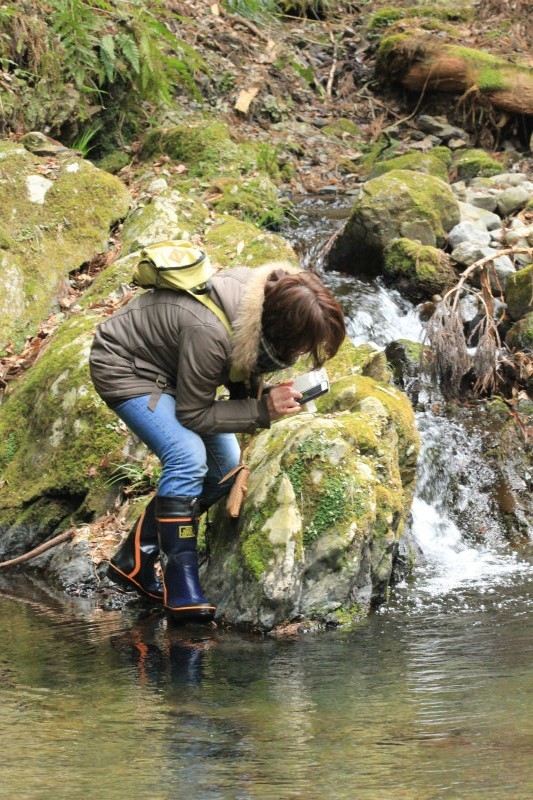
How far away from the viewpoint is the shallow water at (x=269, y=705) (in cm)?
248

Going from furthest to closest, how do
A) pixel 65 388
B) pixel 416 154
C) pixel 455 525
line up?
pixel 416 154 → pixel 455 525 → pixel 65 388

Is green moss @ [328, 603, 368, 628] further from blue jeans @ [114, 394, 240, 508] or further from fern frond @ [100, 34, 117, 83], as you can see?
fern frond @ [100, 34, 117, 83]

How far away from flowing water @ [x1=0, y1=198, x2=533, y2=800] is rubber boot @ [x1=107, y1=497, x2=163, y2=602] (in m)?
0.18

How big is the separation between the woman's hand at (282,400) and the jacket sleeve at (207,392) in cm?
3

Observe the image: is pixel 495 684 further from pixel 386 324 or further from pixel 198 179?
pixel 198 179

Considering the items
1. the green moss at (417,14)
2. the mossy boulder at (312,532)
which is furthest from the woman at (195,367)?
the green moss at (417,14)

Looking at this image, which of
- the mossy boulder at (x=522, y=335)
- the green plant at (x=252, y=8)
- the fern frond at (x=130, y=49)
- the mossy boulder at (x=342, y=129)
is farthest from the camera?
the green plant at (x=252, y=8)

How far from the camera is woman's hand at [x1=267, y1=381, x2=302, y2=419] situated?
4.12 metres

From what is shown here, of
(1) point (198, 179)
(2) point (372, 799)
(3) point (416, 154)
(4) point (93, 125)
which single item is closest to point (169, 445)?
(2) point (372, 799)

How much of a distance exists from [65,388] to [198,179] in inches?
156

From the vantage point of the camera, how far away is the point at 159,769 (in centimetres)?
262

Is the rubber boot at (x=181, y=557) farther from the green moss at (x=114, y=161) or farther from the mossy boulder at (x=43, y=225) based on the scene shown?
the green moss at (x=114, y=161)

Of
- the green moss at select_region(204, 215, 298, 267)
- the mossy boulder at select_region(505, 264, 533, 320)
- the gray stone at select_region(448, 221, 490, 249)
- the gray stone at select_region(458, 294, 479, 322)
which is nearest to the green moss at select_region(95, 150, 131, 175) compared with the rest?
the green moss at select_region(204, 215, 298, 267)

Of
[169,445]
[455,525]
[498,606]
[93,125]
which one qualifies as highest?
[93,125]
